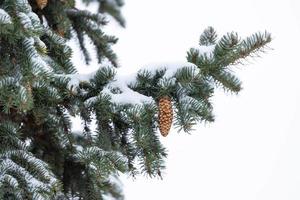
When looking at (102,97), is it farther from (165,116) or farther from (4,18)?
(4,18)

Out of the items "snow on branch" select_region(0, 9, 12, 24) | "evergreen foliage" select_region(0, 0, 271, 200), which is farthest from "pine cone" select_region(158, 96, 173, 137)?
"snow on branch" select_region(0, 9, 12, 24)

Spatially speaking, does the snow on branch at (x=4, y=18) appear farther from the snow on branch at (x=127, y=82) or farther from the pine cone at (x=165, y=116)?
the pine cone at (x=165, y=116)

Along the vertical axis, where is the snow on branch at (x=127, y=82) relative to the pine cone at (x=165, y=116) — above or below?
above

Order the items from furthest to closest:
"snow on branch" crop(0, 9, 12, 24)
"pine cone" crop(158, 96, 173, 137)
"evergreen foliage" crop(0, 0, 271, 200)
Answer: "pine cone" crop(158, 96, 173, 137), "evergreen foliage" crop(0, 0, 271, 200), "snow on branch" crop(0, 9, 12, 24)

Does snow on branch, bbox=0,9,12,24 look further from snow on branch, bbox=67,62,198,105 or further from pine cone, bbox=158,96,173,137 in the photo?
pine cone, bbox=158,96,173,137

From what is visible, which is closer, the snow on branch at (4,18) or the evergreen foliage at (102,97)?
the snow on branch at (4,18)

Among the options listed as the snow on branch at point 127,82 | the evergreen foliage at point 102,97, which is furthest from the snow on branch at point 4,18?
the snow on branch at point 127,82

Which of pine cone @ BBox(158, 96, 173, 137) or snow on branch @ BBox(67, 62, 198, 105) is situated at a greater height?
snow on branch @ BBox(67, 62, 198, 105)

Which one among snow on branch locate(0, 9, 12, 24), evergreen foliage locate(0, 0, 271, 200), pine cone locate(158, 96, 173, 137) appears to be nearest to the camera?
snow on branch locate(0, 9, 12, 24)

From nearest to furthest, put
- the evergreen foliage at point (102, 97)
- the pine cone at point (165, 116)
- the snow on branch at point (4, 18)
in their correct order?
the snow on branch at point (4, 18) < the evergreen foliage at point (102, 97) < the pine cone at point (165, 116)

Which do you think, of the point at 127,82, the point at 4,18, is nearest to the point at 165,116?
the point at 127,82
